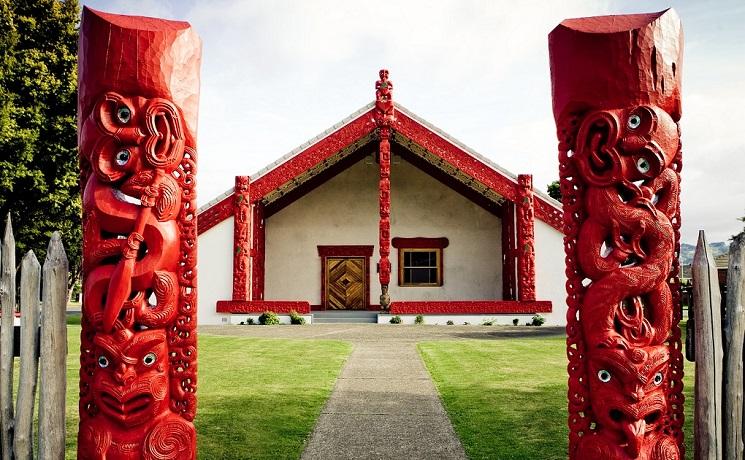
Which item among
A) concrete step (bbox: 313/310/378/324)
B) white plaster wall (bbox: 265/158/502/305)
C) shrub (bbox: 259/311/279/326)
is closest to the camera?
shrub (bbox: 259/311/279/326)

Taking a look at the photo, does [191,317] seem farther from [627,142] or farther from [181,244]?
[627,142]

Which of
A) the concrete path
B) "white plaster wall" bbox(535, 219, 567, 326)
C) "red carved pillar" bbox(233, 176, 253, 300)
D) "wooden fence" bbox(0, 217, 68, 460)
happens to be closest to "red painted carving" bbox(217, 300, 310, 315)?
"red carved pillar" bbox(233, 176, 253, 300)

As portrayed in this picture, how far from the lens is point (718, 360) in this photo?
149 inches

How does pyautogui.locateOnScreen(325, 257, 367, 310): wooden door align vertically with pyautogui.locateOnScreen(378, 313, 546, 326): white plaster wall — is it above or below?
above

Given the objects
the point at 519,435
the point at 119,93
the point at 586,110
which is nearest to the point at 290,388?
the point at 519,435

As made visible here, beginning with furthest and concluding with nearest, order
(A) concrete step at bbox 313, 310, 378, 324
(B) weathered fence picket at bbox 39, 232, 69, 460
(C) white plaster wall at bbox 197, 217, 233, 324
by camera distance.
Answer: (A) concrete step at bbox 313, 310, 378, 324 → (C) white plaster wall at bbox 197, 217, 233, 324 → (B) weathered fence picket at bbox 39, 232, 69, 460

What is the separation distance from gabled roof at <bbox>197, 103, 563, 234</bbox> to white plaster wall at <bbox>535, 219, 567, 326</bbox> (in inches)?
12.8

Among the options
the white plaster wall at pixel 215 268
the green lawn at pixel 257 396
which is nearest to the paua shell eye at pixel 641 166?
the green lawn at pixel 257 396

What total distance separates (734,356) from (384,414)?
367 centimetres

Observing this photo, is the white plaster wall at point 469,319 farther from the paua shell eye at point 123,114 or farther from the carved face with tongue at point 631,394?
the paua shell eye at point 123,114

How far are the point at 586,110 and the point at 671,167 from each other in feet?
2.15

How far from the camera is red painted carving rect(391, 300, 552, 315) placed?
1978 cm

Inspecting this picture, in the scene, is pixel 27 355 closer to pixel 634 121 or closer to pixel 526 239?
pixel 634 121

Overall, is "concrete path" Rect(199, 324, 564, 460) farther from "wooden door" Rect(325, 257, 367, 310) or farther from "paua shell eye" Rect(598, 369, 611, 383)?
"wooden door" Rect(325, 257, 367, 310)
